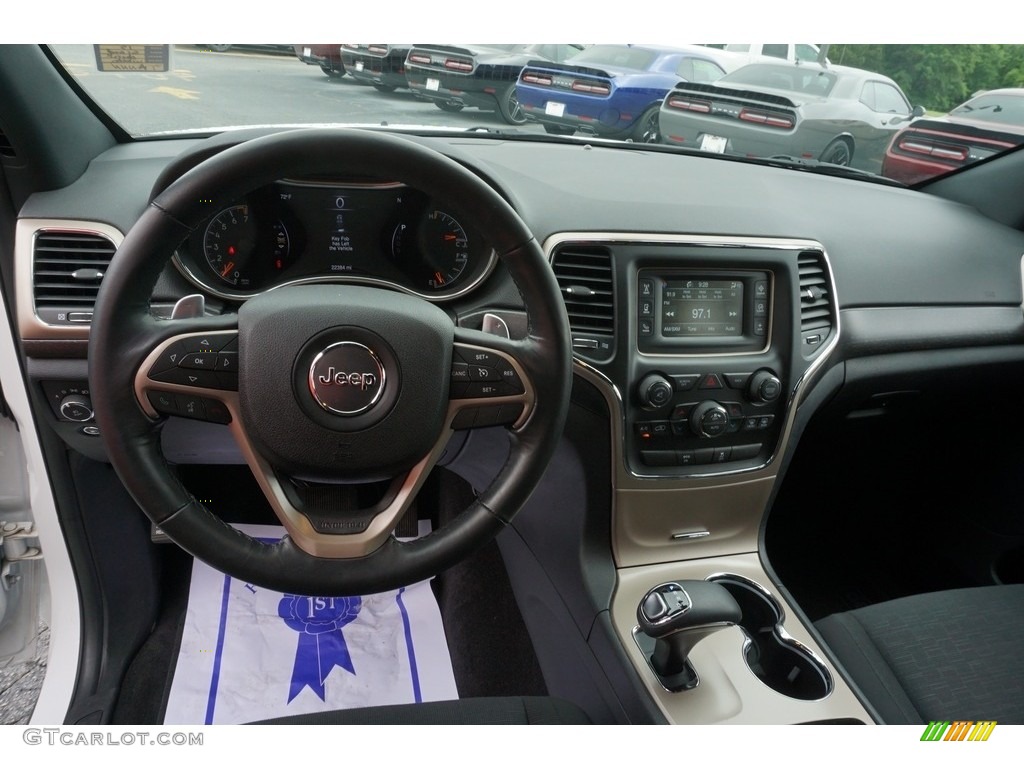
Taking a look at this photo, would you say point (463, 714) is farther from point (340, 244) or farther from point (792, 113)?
point (792, 113)

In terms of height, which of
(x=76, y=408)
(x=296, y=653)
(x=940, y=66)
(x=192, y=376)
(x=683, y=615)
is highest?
(x=940, y=66)

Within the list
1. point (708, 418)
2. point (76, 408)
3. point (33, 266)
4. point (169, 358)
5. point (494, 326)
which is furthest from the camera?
point (708, 418)

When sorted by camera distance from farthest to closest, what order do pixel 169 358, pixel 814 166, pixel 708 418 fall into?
1. pixel 814 166
2. pixel 708 418
3. pixel 169 358

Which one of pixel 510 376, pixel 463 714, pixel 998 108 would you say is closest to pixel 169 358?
pixel 510 376

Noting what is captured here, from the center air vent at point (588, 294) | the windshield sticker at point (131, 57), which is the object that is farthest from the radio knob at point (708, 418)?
the windshield sticker at point (131, 57)

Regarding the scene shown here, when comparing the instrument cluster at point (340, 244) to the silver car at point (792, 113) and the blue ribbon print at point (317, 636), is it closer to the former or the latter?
the silver car at point (792, 113)

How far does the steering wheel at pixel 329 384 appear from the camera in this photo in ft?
3.11

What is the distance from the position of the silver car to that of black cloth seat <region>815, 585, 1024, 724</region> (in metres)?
1.12

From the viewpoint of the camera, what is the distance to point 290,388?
3.38ft

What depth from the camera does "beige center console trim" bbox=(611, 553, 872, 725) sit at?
4.42 ft

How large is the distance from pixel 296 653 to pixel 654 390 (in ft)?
3.70

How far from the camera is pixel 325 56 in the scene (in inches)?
56.2
